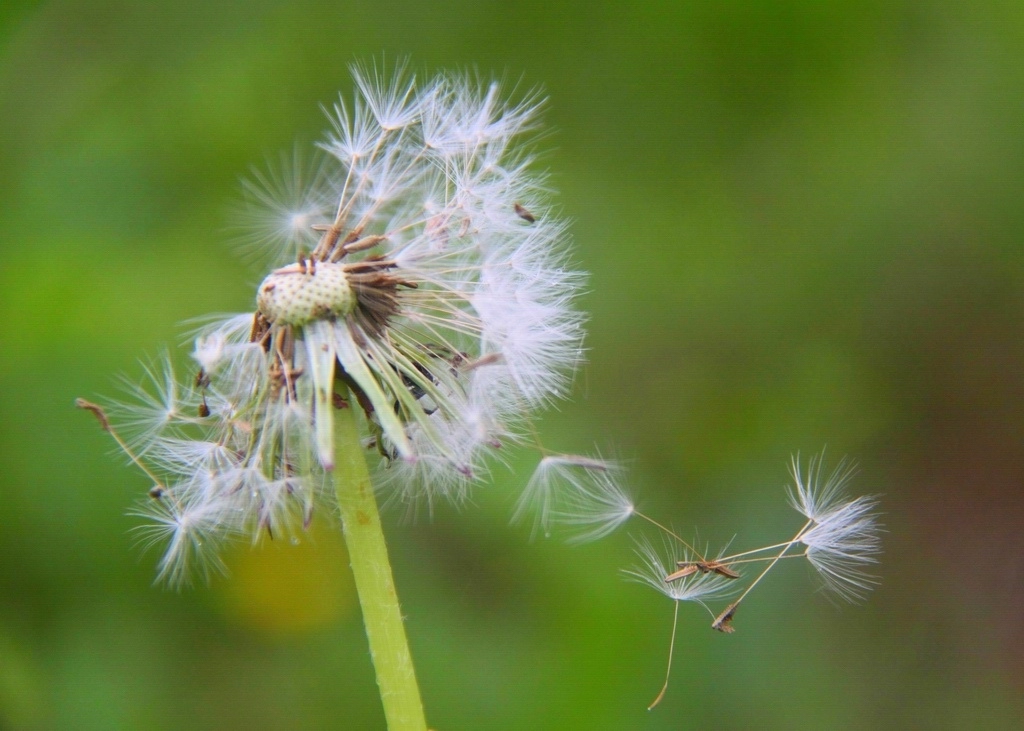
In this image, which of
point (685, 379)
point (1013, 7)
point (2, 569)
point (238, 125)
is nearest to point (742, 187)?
point (685, 379)

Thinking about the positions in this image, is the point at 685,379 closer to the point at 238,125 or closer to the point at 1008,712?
the point at 1008,712

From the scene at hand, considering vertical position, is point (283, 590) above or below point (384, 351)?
above

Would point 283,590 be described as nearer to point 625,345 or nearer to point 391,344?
point 625,345

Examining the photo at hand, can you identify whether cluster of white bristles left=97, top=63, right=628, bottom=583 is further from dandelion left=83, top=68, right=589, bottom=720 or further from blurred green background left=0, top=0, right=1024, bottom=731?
blurred green background left=0, top=0, right=1024, bottom=731

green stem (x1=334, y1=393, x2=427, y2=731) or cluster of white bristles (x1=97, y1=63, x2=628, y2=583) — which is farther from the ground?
cluster of white bristles (x1=97, y1=63, x2=628, y2=583)

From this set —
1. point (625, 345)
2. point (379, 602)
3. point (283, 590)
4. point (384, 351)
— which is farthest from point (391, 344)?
point (625, 345)

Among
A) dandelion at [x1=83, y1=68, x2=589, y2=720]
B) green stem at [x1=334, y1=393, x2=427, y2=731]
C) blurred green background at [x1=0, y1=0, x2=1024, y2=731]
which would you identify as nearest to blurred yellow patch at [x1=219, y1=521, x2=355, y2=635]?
blurred green background at [x1=0, y1=0, x2=1024, y2=731]

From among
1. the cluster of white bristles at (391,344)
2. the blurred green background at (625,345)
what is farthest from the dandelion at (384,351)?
the blurred green background at (625,345)

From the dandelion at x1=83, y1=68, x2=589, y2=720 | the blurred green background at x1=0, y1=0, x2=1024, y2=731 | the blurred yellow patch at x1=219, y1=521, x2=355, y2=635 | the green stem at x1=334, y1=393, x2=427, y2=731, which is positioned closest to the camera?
the green stem at x1=334, y1=393, x2=427, y2=731
